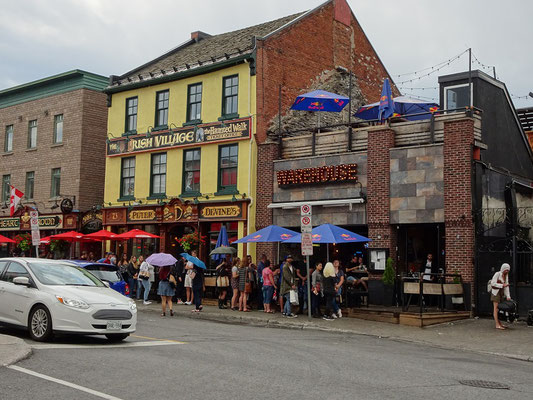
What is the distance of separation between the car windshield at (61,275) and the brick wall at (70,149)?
2016 centimetres

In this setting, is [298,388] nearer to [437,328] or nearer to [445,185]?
[437,328]

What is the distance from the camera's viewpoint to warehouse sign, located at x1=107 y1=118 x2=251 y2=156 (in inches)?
1041

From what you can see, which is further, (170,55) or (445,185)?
(170,55)

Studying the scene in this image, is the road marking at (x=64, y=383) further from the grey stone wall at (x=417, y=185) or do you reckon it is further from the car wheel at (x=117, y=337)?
the grey stone wall at (x=417, y=185)

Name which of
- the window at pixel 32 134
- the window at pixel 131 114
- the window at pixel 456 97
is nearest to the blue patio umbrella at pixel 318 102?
the window at pixel 456 97

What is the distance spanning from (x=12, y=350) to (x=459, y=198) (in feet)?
46.2

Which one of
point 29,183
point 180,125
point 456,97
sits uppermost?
point 456,97

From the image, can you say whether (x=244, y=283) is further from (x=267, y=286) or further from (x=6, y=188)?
(x=6, y=188)

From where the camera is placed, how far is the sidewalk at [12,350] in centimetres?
935

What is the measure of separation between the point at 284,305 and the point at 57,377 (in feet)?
42.0

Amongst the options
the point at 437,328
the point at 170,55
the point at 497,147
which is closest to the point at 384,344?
the point at 437,328

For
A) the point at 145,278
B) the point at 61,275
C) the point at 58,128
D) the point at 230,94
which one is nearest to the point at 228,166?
the point at 230,94

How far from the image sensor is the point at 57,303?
38.0 feet

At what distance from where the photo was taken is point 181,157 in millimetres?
28484
